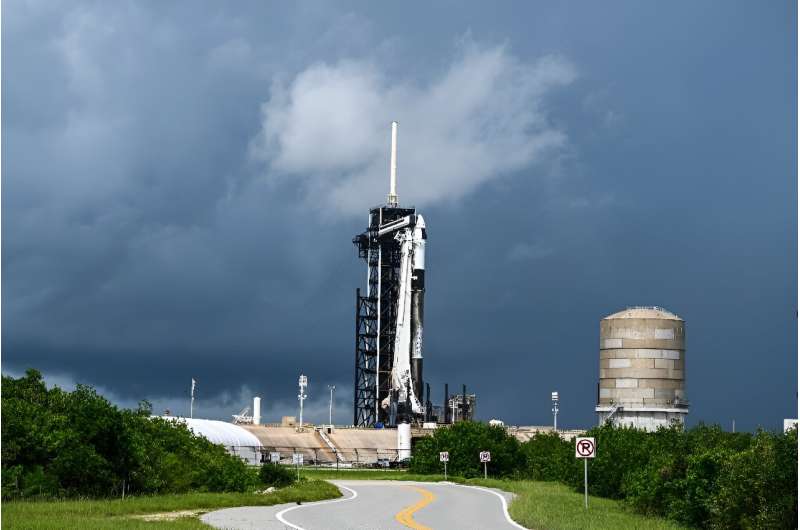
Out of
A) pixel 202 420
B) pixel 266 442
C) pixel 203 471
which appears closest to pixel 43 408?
pixel 203 471

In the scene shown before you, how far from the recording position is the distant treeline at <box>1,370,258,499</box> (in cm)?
4012

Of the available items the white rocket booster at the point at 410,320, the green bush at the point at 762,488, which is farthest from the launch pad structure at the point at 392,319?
the green bush at the point at 762,488

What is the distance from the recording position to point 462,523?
33.3 metres

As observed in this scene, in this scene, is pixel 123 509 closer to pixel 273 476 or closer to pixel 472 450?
pixel 273 476

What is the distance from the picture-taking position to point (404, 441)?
11669cm

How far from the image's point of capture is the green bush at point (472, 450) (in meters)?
86.6

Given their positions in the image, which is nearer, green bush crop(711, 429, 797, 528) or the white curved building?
green bush crop(711, 429, 797, 528)

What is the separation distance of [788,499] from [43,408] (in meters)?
28.3

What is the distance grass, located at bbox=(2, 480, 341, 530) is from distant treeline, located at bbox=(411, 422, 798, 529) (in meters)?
13.1

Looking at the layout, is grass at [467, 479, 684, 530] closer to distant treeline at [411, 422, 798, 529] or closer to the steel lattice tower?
distant treeline at [411, 422, 798, 529]

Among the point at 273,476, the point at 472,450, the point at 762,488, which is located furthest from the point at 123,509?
the point at 472,450

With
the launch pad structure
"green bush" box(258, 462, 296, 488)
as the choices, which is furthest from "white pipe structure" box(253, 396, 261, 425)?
"green bush" box(258, 462, 296, 488)

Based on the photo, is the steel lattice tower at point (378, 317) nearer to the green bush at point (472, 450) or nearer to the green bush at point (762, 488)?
the green bush at point (472, 450)

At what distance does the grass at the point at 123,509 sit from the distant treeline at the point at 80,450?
1952mm
